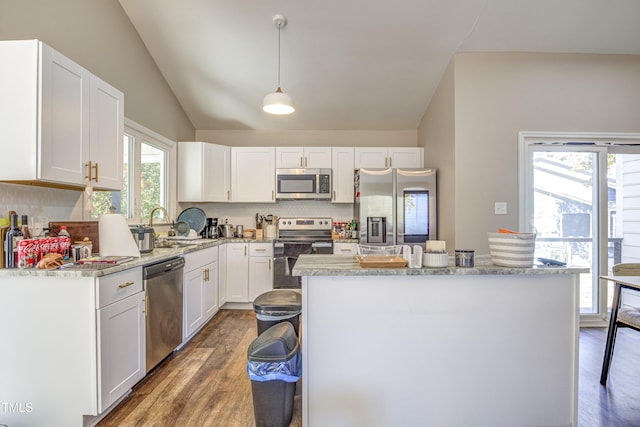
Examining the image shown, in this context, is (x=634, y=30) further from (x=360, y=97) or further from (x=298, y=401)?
(x=298, y=401)

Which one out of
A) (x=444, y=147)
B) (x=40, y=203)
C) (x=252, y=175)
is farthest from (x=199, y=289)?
(x=444, y=147)

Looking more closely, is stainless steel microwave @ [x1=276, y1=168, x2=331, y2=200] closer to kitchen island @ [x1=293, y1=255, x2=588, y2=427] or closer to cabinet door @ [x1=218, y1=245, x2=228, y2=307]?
cabinet door @ [x1=218, y1=245, x2=228, y2=307]

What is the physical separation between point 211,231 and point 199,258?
1199mm

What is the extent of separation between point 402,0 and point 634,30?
2.28 m

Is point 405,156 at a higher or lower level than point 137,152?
higher

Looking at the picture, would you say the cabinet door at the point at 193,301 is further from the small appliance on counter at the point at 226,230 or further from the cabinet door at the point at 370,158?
the cabinet door at the point at 370,158

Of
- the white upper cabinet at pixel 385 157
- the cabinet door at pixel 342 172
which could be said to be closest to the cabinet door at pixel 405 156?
the white upper cabinet at pixel 385 157

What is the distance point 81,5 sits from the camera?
2.48 metres

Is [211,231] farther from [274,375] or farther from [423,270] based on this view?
[423,270]

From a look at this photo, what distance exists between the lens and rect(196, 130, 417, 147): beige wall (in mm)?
4715

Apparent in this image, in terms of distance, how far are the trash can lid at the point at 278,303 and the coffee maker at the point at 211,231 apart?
2218 millimetres

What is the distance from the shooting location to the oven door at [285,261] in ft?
13.1

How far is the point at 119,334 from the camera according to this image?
195 cm

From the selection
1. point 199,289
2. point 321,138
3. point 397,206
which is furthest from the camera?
point 321,138
